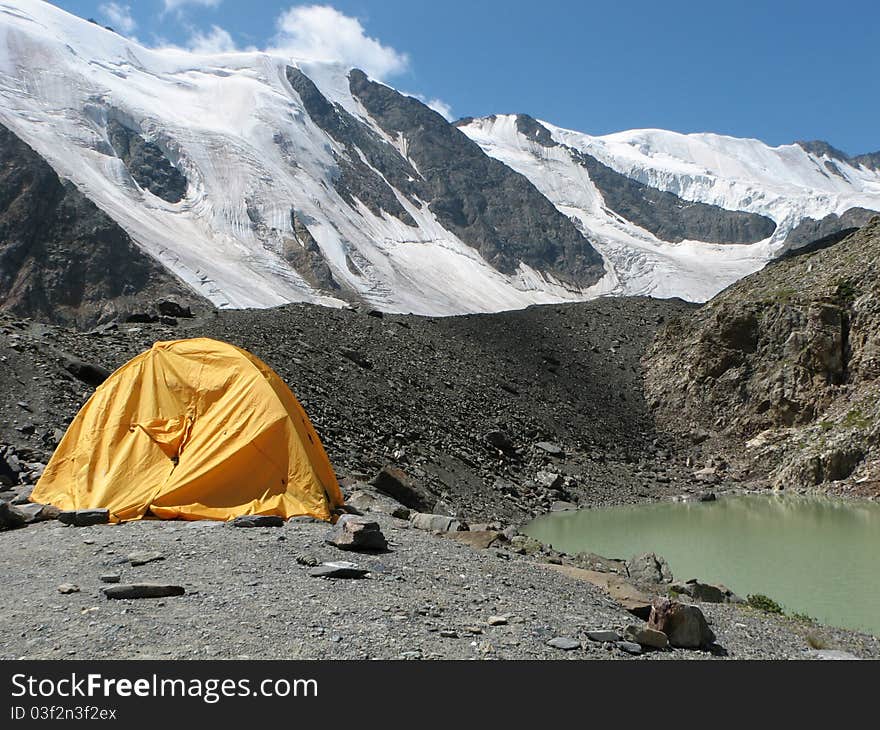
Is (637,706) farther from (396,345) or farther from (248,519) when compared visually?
(396,345)

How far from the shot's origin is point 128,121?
361ft

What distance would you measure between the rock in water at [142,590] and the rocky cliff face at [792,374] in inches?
1032

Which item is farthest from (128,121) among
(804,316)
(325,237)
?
(804,316)

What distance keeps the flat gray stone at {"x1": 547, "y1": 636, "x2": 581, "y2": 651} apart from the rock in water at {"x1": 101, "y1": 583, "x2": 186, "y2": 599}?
146 inches

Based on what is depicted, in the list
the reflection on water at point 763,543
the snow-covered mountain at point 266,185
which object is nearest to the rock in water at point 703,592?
the reflection on water at point 763,543

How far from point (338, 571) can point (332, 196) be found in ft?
403

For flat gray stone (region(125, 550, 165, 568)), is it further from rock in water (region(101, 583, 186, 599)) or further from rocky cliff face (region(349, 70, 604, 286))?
rocky cliff face (region(349, 70, 604, 286))

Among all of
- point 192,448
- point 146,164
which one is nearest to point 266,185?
point 146,164

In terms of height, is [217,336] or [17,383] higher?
Answer: [217,336]

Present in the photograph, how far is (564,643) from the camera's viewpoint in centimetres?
689

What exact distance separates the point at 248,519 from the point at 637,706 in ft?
23.5

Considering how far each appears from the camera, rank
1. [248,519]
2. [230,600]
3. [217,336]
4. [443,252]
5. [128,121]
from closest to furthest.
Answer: [230,600] < [248,519] < [217,336] < [128,121] < [443,252]

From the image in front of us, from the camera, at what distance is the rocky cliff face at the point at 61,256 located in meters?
73.1

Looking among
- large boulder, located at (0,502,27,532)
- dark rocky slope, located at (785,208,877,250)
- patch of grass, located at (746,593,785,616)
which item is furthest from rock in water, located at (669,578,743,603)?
dark rocky slope, located at (785,208,877,250)
